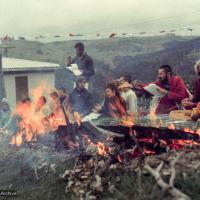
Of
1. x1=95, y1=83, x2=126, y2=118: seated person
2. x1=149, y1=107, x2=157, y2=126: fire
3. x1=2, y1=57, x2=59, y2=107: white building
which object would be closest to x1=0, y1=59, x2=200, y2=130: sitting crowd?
x1=95, y1=83, x2=126, y2=118: seated person

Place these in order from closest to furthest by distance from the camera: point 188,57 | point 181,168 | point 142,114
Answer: point 181,168, point 142,114, point 188,57

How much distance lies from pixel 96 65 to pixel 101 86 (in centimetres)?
162

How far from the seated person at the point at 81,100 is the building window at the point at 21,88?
3.38 metres

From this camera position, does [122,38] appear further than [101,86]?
Yes

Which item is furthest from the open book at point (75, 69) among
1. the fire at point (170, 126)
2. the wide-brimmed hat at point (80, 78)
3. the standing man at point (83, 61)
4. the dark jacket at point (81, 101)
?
the fire at point (170, 126)

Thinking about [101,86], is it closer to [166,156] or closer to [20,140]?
[20,140]

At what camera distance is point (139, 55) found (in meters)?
17.5

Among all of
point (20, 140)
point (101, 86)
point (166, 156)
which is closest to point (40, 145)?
point (20, 140)

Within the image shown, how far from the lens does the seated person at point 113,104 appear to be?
1472cm

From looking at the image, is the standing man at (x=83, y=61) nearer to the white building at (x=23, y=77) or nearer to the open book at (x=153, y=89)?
the white building at (x=23, y=77)

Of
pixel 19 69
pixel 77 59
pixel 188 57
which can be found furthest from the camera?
pixel 19 69

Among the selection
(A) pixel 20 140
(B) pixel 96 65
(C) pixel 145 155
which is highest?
(B) pixel 96 65

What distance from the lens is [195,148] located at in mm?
10734

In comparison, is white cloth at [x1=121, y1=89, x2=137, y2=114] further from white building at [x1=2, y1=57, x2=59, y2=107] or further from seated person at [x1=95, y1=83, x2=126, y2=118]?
white building at [x1=2, y1=57, x2=59, y2=107]
